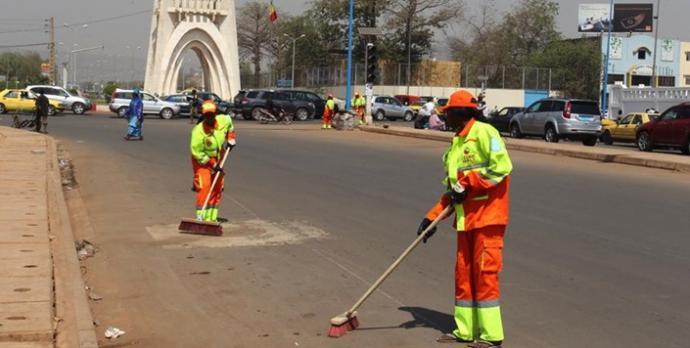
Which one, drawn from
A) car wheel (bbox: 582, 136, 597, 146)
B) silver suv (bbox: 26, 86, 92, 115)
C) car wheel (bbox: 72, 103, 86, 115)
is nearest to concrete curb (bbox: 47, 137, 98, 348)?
car wheel (bbox: 582, 136, 597, 146)

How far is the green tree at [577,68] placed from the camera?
76.9 metres

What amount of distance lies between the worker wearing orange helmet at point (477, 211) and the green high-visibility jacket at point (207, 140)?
504 centimetres

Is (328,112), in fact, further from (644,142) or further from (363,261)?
(363,261)

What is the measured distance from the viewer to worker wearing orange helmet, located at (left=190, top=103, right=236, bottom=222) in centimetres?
1004

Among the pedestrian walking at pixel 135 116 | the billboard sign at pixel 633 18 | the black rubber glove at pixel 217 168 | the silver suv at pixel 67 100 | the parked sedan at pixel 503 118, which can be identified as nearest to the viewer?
the black rubber glove at pixel 217 168

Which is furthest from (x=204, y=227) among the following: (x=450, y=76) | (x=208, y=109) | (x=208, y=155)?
(x=450, y=76)

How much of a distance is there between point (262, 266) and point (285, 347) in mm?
2732

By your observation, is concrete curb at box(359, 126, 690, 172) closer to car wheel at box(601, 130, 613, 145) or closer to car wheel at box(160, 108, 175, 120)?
car wheel at box(601, 130, 613, 145)

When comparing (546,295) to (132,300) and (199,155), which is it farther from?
(199,155)

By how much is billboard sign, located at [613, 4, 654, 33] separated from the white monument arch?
43.0m

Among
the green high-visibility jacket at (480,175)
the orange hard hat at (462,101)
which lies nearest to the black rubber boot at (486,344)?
the green high-visibility jacket at (480,175)

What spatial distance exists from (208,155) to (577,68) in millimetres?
72278

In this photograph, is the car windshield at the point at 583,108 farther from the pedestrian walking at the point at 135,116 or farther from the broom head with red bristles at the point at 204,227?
the broom head with red bristles at the point at 204,227

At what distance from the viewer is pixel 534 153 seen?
2372 cm
